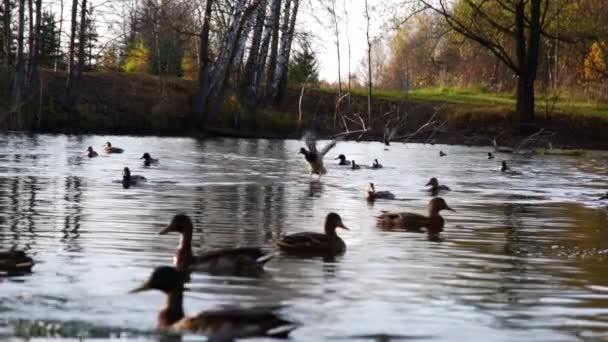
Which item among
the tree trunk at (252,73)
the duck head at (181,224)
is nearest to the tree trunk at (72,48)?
the tree trunk at (252,73)

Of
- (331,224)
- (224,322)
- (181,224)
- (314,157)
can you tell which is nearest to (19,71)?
(314,157)

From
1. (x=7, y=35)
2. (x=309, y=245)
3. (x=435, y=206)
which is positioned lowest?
(x=309, y=245)

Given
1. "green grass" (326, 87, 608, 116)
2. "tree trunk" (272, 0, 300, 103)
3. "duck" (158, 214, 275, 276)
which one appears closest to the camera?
"duck" (158, 214, 275, 276)

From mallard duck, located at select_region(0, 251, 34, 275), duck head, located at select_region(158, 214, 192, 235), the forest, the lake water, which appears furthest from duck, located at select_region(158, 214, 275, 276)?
the forest

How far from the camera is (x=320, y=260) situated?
1326 cm

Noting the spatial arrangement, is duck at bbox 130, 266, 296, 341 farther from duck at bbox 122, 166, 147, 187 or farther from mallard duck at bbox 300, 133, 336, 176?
mallard duck at bbox 300, 133, 336, 176

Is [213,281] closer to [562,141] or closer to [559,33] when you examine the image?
[562,141]

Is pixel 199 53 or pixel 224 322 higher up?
pixel 199 53

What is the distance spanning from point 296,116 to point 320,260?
3843 cm

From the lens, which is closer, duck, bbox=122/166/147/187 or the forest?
duck, bbox=122/166/147/187

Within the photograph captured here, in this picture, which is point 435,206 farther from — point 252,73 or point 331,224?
point 252,73

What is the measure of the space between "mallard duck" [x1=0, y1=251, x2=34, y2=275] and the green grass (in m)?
39.4

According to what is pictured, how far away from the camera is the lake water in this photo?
378 inches

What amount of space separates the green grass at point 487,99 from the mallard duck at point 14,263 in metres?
39.4
